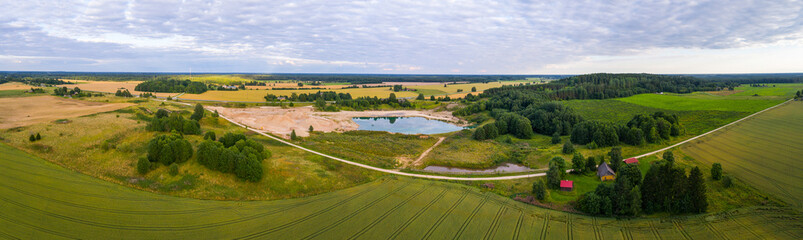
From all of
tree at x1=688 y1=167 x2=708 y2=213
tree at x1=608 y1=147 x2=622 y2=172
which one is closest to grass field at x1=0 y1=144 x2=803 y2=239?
tree at x1=688 y1=167 x2=708 y2=213

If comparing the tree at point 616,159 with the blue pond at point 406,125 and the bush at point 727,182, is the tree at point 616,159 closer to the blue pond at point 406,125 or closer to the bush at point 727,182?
the bush at point 727,182

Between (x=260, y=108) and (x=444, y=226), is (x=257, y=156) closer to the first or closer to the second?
(x=444, y=226)

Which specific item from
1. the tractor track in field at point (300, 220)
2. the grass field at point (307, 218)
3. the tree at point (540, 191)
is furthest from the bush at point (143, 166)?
the tree at point (540, 191)

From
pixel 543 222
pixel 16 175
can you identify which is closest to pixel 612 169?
pixel 543 222

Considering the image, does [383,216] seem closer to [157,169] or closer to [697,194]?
[157,169]

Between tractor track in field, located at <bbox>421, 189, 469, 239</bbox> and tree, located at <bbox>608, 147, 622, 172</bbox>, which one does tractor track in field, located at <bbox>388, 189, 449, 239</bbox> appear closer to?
tractor track in field, located at <bbox>421, 189, 469, 239</bbox>

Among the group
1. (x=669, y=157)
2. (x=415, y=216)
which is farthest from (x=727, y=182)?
(x=415, y=216)

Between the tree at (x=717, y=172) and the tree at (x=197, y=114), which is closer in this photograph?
the tree at (x=717, y=172)
